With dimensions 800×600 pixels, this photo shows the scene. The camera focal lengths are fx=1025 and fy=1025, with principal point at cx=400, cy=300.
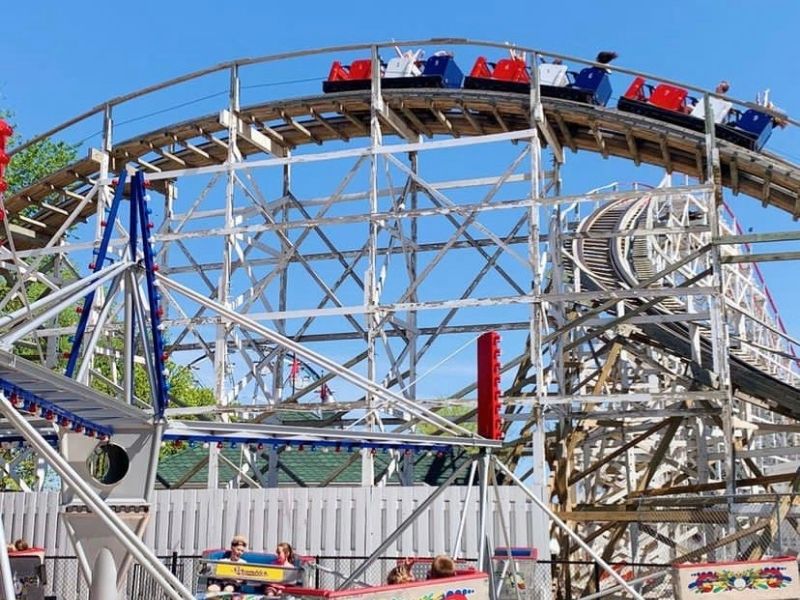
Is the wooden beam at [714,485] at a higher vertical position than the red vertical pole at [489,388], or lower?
lower

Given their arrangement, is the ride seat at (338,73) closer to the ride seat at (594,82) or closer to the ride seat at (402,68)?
the ride seat at (402,68)

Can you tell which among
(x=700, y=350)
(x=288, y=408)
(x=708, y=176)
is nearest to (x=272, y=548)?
(x=288, y=408)

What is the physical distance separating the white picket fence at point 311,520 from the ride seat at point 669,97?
814 centimetres

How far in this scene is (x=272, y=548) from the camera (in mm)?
16859

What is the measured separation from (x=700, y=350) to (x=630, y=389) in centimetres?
334

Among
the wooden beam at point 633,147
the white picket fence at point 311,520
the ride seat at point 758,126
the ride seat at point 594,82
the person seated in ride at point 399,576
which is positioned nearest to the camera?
the person seated in ride at point 399,576

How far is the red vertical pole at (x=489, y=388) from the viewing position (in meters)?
11.0

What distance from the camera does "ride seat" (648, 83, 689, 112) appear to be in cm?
1925

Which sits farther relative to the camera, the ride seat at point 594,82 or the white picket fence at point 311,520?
the ride seat at point 594,82

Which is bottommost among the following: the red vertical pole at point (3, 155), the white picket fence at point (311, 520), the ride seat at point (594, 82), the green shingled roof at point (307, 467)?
the white picket fence at point (311, 520)

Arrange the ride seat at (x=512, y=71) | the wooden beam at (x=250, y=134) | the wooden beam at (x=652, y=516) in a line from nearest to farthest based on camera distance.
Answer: the wooden beam at (x=652, y=516)
the ride seat at (x=512, y=71)
the wooden beam at (x=250, y=134)

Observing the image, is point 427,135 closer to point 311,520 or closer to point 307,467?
point 311,520

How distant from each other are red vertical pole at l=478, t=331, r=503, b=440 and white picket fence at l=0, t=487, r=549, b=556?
14.6 feet

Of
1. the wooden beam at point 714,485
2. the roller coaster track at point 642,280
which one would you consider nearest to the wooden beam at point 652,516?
the wooden beam at point 714,485
